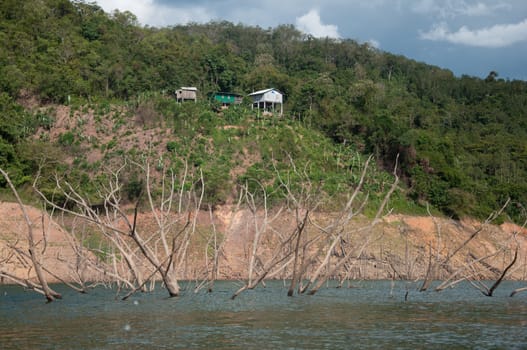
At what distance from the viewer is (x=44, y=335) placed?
22703 millimetres

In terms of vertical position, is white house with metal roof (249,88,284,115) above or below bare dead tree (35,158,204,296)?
above

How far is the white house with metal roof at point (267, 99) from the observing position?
3733 inches

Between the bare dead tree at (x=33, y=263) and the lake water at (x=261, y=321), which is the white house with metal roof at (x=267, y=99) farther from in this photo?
the bare dead tree at (x=33, y=263)

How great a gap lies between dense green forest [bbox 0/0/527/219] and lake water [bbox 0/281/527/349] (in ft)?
113

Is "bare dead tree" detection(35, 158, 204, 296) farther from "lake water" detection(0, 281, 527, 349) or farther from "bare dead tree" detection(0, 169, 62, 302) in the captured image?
"lake water" detection(0, 281, 527, 349)

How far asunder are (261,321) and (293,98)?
74.0 metres

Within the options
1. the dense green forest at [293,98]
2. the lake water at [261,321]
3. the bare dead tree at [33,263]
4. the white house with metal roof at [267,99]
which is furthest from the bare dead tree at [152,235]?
the white house with metal roof at [267,99]

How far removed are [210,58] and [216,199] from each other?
1472 inches

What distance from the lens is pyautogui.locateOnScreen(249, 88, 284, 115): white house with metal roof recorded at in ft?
311

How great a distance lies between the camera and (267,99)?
312ft

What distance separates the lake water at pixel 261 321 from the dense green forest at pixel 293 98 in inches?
1360

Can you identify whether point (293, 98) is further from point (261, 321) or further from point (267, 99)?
point (261, 321)

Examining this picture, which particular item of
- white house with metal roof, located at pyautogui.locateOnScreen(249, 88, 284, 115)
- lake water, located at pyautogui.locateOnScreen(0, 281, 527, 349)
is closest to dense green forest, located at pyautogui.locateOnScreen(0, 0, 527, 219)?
white house with metal roof, located at pyautogui.locateOnScreen(249, 88, 284, 115)

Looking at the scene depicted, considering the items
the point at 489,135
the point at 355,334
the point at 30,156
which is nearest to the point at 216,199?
the point at 30,156
